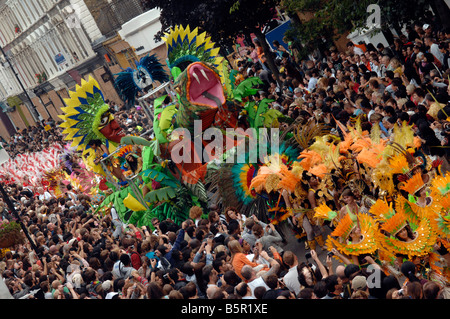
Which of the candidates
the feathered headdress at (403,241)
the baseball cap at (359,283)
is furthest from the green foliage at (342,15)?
the baseball cap at (359,283)

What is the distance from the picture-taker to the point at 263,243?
27.7 feet

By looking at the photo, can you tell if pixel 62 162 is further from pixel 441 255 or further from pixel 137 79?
pixel 441 255

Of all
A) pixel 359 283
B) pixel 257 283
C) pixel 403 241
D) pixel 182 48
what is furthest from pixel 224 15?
pixel 359 283

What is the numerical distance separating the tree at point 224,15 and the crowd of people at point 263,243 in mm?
1307

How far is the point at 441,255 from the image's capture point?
610cm

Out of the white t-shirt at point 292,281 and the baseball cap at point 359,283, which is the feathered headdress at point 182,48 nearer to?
the white t-shirt at point 292,281

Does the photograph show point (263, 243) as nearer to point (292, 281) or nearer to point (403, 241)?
point (292, 281)

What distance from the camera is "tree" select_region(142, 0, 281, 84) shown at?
16172 mm

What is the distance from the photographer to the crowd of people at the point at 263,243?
243 inches

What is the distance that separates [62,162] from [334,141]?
51.1 ft

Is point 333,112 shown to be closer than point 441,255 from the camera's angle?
No

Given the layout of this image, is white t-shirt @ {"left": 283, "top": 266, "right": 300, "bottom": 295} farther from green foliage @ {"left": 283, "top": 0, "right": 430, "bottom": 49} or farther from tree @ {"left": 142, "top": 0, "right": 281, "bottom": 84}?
tree @ {"left": 142, "top": 0, "right": 281, "bottom": 84}
